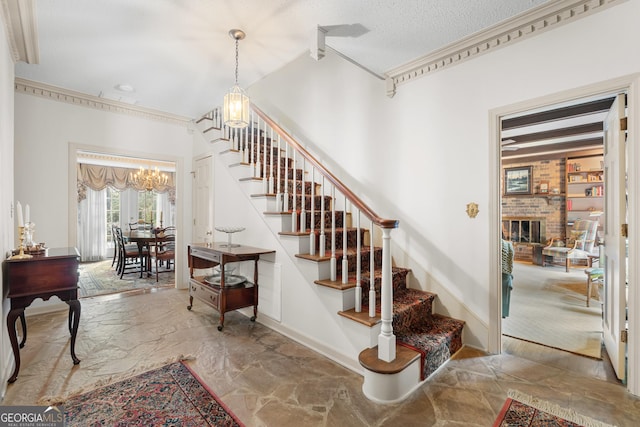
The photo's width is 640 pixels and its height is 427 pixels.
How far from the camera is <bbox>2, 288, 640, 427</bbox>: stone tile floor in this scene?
6.18ft

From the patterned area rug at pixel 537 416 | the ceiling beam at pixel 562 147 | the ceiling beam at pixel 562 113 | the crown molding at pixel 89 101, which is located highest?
the crown molding at pixel 89 101

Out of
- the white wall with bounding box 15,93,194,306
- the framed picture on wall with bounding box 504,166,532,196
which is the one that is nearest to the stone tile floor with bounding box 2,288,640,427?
the white wall with bounding box 15,93,194,306

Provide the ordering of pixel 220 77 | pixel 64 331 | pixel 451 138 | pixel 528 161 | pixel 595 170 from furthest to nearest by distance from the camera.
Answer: pixel 528 161 < pixel 595 170 < pixel 220 77 < pixel 64 331 < pixel 451 138

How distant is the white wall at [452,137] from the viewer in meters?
2.15

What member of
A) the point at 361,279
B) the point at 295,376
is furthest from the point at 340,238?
the point at 295,376

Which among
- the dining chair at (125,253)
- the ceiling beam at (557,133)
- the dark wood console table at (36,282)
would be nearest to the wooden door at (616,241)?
the ceiling beam at (557,133)

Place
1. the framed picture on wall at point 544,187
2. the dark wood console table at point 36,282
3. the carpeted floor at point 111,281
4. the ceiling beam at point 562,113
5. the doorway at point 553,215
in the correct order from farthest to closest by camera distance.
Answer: the framed picture on wall at point 544,187
the carpeted floor at point 111,281
the doorway at point 553,215
the ceiling beam at point 562,113
the dark wood console table at point 36,282

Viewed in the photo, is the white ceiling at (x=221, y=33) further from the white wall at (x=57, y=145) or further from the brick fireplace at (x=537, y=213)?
the brick fireplace at (x=537, y=213)

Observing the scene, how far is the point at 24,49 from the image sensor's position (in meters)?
2.85

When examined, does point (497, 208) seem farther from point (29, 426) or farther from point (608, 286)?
point (29, 426)

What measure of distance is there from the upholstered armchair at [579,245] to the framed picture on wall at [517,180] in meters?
1.30

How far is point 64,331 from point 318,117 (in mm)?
4025

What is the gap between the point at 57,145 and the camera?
13.0ft

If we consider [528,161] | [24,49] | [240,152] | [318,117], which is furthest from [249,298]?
[528,161]
